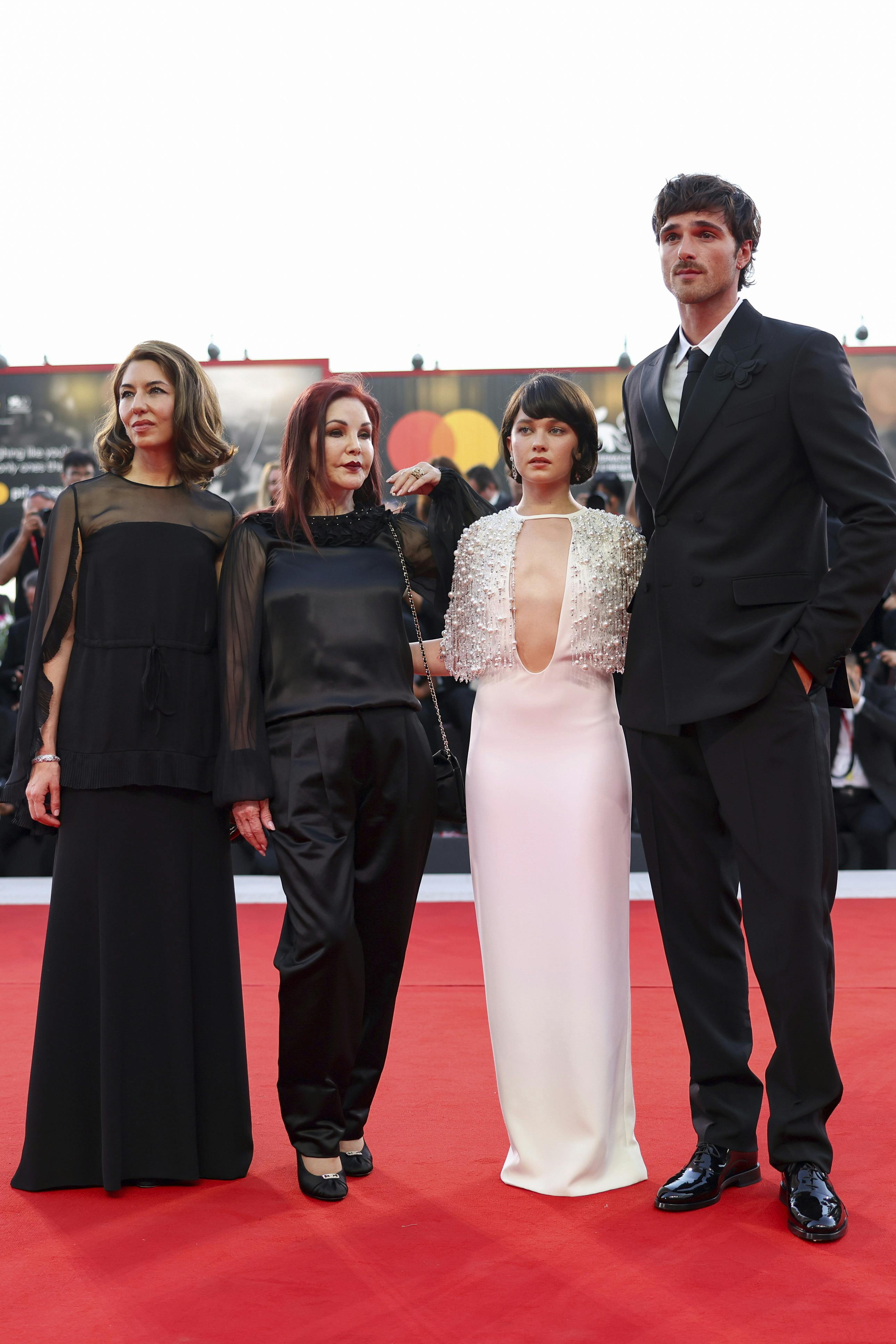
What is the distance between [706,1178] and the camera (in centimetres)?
258

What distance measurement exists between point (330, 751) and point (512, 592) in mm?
531

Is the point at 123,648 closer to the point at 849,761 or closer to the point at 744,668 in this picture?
the point at 744,668

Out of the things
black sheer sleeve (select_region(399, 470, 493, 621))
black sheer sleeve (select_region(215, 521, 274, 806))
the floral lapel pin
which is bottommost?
black sheer sleeve (select_region(215, 521, 274, 806))

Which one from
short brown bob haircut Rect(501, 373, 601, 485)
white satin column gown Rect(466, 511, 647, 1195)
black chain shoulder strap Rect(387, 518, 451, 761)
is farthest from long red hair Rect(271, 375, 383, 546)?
white satin column gown Rect(466, 511, 647, 1195)

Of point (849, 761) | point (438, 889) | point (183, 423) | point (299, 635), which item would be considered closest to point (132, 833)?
point (299, 635)

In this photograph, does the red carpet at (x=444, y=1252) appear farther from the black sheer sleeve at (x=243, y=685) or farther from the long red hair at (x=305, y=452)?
the long red hair at (x=305, y=452)

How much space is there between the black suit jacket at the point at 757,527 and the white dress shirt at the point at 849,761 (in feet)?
14.2

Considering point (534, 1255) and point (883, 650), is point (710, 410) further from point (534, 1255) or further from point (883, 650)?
point (883, 650)

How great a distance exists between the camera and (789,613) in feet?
8.24

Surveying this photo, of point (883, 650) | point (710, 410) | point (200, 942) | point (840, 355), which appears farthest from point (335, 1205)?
point (883, 650)

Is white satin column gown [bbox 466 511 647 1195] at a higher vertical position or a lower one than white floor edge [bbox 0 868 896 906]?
higher

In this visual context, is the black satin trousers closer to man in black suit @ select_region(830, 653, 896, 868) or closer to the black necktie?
the black necktie

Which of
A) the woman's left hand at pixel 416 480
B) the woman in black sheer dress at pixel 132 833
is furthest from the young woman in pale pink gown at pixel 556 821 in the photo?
the woman in black sheer dress at pixel 132 833

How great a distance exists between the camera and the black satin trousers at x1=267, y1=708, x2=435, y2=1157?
107 inches
